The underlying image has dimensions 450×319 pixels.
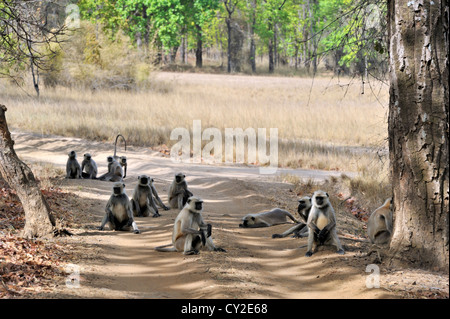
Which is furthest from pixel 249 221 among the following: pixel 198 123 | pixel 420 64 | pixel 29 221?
pixel 198 123

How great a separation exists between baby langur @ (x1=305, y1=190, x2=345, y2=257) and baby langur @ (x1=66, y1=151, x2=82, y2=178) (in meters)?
7.84

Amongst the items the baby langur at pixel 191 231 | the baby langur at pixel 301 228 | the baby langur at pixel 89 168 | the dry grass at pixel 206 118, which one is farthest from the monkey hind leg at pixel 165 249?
the dry grass at pixel 206 118

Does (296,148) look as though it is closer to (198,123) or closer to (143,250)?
(198,123)

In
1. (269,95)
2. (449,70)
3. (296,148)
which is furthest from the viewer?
(269,95)

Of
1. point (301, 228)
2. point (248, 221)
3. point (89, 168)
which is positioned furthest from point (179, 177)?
point (89, 168)

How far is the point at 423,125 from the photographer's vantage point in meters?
5.91

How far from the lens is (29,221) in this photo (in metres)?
8.02

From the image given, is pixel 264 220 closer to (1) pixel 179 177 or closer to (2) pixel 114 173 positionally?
(1) pixel 179 177

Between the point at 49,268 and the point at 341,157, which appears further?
the point at 341,157

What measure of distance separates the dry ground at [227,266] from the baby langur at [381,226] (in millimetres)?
255

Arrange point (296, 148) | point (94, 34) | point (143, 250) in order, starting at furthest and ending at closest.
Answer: point (94, 34) → point (296, 148) → point (143, 250)

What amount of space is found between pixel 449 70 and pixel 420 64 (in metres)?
0.29

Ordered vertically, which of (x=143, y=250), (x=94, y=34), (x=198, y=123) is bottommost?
(x=143, y=250)

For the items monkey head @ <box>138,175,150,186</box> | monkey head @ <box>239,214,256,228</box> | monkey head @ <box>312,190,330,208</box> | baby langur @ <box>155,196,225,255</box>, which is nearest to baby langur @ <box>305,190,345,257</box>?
monkey head @ <box>312,190,330,208</box>
